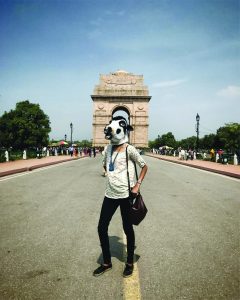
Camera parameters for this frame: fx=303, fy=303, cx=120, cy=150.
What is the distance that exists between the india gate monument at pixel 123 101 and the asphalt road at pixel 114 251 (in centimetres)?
5440

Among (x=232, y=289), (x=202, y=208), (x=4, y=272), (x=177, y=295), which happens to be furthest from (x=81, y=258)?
(x=202, y=208)

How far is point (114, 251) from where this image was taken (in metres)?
4.18

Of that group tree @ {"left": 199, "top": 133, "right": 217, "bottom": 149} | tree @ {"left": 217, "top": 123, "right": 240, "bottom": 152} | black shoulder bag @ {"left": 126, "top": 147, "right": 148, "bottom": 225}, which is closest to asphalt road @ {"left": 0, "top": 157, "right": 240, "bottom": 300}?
black shoulder bag @ {"left": 126, "top": 147, "right": 148, "bottom": 225}

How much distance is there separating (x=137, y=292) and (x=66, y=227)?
2.51m

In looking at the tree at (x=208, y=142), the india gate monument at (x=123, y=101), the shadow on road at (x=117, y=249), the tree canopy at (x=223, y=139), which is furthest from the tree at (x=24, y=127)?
the tree at (x=208, y=142)

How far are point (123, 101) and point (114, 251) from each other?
59022 mm

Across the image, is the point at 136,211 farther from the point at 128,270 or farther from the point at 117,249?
the point at 117,249

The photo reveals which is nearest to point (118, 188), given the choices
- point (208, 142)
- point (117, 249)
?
point (117, 249)

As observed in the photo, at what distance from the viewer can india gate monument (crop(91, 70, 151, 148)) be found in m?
61.4

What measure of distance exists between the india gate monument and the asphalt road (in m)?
54.4

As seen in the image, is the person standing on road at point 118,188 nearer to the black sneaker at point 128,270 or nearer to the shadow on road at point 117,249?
the black sneaker at point 128,270

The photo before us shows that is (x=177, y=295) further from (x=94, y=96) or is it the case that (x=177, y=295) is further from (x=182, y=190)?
(x=94, y=96)

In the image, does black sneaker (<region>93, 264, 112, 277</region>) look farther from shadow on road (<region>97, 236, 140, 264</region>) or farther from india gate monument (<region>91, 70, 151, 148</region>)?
india gate monument (<region>91, 70, 151, 148</region>)

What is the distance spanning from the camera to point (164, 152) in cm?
6269
